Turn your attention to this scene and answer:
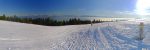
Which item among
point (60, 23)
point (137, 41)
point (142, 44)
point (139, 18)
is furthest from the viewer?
point (60, 23)

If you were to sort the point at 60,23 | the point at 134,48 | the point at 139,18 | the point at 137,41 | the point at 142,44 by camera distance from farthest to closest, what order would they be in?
the point at 60,23 < the point at 139,18 < the point at 137,41 < the point at 142,44 < the point at 134,48

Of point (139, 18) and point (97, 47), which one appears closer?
point (97, 47)

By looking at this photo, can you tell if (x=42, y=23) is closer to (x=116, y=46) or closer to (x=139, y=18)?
(x=139, y=18)

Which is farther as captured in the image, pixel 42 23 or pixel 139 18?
pixel 42 23

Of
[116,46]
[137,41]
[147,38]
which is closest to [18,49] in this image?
[116,46]

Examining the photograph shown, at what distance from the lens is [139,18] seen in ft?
45.2

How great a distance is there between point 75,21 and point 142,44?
340 inches

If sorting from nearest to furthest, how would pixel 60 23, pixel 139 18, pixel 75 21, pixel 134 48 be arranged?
pixel 134 48 < pixel 139 18 < pixel 60 23 < pixel 75 21

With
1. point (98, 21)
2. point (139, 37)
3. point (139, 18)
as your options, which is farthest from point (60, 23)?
point (139, 37)

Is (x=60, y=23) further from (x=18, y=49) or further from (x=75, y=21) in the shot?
(x=18, y=49)

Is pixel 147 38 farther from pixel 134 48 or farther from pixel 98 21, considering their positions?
pixel 98 21

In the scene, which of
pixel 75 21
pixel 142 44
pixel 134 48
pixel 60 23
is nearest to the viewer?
pixel 134 48

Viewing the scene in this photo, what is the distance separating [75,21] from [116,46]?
8.91 m

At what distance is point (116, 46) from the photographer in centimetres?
776
